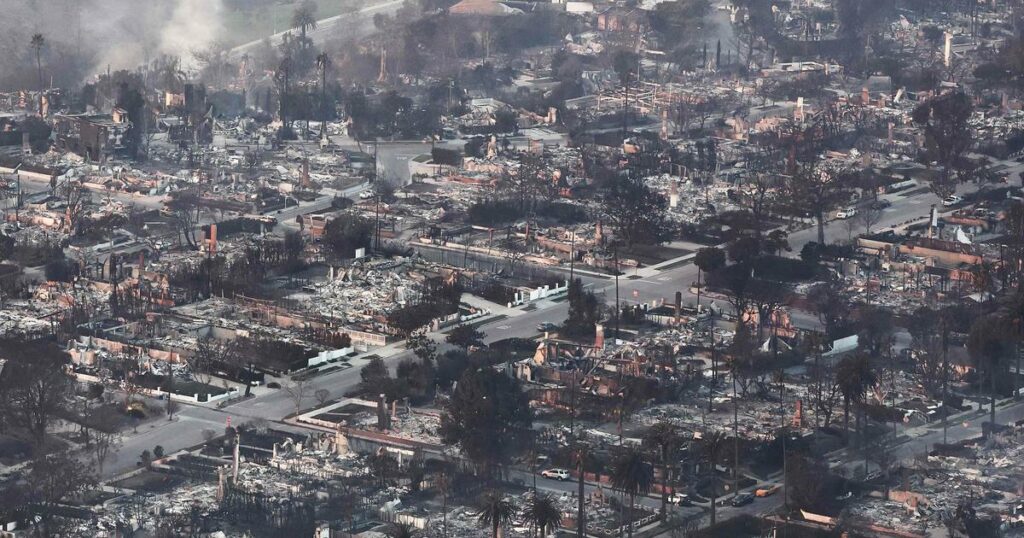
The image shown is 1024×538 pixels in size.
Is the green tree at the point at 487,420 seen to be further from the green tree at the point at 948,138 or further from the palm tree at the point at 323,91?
the palm tree at the point at 323,91

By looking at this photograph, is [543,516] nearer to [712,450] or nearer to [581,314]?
[712,450]

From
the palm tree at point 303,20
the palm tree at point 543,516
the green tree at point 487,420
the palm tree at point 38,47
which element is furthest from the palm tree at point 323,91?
the palm tree at point 543,516

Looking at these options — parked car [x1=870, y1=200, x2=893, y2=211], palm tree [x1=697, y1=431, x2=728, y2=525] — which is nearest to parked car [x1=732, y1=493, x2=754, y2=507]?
palm tree [x1=697, y1=431, x2=728, y2=525]

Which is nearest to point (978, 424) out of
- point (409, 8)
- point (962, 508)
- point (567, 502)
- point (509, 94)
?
point (962, 508)

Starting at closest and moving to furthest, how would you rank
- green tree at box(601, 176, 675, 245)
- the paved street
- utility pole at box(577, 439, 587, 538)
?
utility pole at box(577, 439, 587, 538) → the paved street → green tree at box(601, 176, 675, 245)

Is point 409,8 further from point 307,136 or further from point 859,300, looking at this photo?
point 859,300

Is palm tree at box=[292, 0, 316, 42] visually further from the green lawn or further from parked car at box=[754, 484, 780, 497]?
parked car at box=[754, 484, 780, 497]

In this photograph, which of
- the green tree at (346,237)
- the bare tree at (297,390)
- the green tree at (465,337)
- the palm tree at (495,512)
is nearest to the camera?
the palm tree at (495,512)
